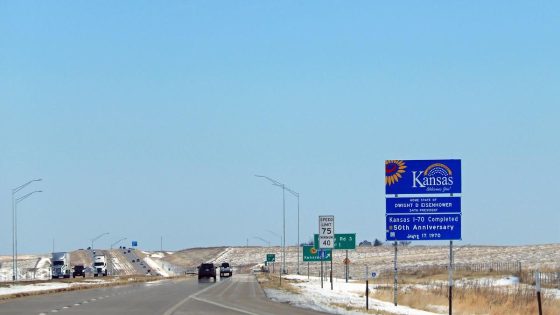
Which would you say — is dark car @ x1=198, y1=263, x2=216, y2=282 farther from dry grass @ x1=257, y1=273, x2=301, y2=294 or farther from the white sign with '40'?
the white sign with '40'

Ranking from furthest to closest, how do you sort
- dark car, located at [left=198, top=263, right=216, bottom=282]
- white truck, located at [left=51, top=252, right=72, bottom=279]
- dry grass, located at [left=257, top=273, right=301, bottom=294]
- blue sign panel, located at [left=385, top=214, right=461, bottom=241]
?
white truck, located at [left=51, top=252, right=72, bottom=279] → dark car, located at [left=198, top=263, right=216, bottom=282] → dry grass, located at [left=257, top=273, right=301, bottom=294] → blue sign panel, located at [left=385, top=214, right=461, bottom=241]

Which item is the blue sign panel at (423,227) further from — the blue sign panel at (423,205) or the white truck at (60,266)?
the white truck at (60,266)

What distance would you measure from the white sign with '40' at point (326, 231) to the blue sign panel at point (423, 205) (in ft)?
44.0

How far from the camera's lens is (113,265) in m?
181

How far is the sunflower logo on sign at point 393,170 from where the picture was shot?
35.2 metres

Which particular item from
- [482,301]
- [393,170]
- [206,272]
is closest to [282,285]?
[482,301]

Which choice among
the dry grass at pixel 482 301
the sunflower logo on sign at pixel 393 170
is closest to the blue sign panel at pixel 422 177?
the sunflower logo on sign at pixel 393 170

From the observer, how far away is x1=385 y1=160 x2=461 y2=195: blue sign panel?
1348 inches

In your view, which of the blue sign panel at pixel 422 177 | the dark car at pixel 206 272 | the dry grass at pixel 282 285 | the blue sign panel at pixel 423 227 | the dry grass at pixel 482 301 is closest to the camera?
the blue sign panel at pixel 422 177

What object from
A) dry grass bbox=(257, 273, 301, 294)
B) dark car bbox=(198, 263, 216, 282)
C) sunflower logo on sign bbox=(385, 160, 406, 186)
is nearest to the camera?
sunflower logo on sign bbox=(385, 160, 406, 186)

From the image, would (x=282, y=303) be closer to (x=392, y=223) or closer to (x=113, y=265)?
(x=392, y=223)

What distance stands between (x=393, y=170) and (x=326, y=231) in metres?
14.4

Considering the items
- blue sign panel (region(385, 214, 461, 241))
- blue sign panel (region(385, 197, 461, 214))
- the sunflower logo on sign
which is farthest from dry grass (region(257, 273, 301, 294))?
the sunflower logo on sign

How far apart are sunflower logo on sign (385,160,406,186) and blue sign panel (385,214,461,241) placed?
4.15ft
